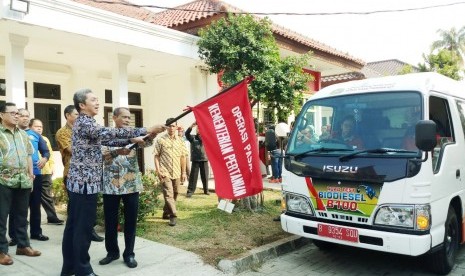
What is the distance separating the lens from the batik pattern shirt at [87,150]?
367cm

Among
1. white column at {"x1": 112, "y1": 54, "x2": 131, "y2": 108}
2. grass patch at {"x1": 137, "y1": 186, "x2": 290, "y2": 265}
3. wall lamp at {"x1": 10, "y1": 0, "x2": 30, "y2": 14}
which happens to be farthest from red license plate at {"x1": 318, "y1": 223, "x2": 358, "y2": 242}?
white column at {"x1": 112, "y1": 54, "x2": 131, "y2": 108}

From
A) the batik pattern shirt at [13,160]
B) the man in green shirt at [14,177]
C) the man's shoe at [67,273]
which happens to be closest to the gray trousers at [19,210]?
the man in green shirt at [14,177]

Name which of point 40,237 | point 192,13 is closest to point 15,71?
point 40,237

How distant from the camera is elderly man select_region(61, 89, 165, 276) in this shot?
12.1 feet

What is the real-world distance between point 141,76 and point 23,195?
8392 millimetres

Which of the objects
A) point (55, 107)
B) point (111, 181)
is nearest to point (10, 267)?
point (111, 181)

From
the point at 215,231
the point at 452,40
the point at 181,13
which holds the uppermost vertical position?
the point at 452,40

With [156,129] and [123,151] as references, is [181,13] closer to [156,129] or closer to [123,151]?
[123,151]

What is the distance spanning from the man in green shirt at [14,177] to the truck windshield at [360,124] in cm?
310

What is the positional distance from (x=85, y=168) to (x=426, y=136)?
325 centimetres

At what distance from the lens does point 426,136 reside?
11.9 feet

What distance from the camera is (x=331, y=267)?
185 inches

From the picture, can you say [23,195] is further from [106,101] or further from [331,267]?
[106,101]

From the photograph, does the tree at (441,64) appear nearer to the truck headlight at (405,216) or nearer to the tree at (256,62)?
the tree at (256,62)
